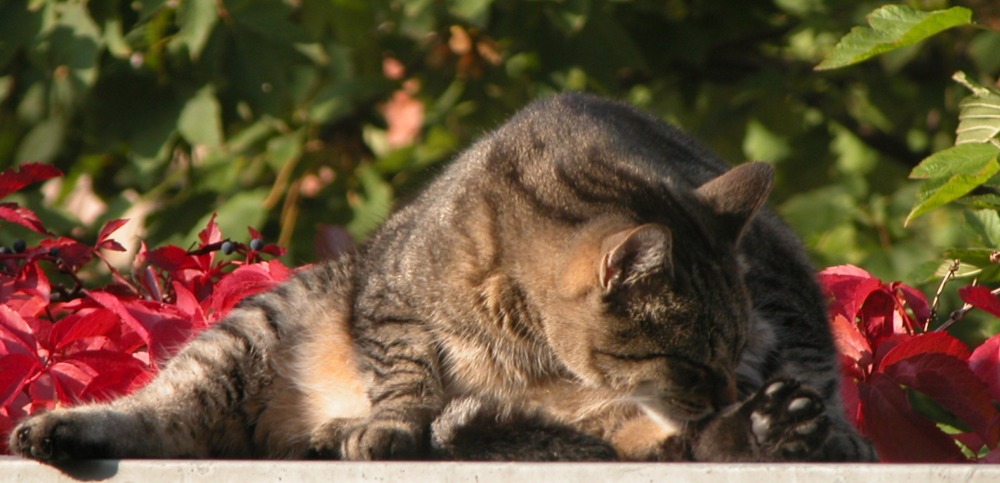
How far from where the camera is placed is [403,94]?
5848 mm

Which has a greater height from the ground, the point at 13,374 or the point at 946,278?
the point at 13,374

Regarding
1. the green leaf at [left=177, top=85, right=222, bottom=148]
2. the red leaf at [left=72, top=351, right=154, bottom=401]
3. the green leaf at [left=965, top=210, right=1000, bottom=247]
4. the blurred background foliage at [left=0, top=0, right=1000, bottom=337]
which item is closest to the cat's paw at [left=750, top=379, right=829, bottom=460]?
the green leaf at [left=965, top=210, right=1000, bottom=247]

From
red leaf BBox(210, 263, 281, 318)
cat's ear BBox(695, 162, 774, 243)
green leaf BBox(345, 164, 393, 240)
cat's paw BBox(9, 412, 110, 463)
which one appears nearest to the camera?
cat's paw BBox(9, 412, 110, 463)

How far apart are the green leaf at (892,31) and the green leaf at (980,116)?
15 centimetres

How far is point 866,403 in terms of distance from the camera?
7.08 feet

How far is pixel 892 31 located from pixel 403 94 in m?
3.79

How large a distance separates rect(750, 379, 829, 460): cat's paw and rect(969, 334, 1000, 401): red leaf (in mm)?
353

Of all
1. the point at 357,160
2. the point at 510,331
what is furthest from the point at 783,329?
the point at 357,160

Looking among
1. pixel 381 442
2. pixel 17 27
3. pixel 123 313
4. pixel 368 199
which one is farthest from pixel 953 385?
pixel 368 199

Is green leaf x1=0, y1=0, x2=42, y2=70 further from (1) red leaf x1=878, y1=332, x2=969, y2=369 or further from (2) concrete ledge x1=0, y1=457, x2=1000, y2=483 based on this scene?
(1) red leaf x1=878, y1=332, x2=969, y2=369

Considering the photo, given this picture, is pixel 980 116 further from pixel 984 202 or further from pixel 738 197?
pixel 738 197

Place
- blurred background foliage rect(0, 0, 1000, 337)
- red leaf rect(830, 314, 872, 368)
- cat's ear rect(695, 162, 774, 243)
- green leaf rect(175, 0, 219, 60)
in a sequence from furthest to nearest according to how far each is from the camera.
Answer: blurred background foliage rect(0, 0, 1000, 337)
green leaf rect(175, 0, 219, 60)
cat's ear rect(695, 162, 774, 243)
red leaf rect(830, 314, 872, 368)

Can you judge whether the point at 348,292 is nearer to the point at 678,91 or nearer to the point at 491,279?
the point at 491,279

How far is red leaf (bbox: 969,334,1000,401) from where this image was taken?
219 cm
